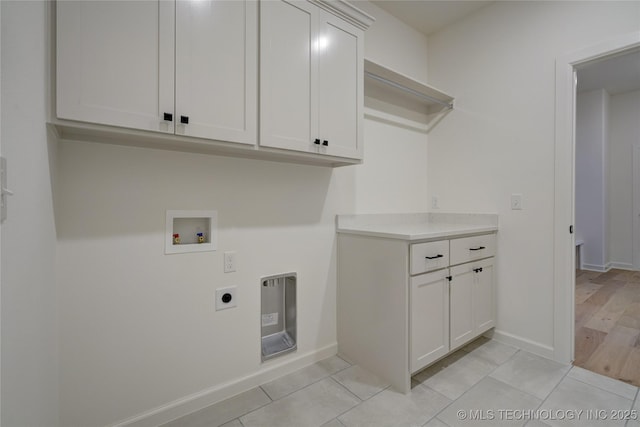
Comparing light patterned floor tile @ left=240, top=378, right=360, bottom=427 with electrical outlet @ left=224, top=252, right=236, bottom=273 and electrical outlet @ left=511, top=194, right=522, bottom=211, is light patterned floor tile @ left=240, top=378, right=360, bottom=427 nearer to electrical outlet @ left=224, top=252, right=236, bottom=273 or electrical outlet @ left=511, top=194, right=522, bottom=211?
electrical outlet @ left=224, top=252, right=236, bottom=273

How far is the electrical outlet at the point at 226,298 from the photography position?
168cm

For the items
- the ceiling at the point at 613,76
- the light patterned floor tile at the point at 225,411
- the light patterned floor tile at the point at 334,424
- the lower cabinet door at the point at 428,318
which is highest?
the ceiling at the point at 613,76

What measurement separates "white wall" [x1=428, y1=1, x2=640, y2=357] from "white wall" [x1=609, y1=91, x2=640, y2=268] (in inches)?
159

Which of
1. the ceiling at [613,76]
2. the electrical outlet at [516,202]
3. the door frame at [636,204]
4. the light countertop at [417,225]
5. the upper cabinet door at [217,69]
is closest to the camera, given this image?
the upper cabinet door at [217,69]

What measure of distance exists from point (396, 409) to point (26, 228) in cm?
180

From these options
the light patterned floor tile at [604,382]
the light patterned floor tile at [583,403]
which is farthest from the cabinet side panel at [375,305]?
the light patterned floor tile at [604,382]

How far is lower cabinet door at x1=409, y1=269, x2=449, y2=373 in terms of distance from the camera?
1.73 metres

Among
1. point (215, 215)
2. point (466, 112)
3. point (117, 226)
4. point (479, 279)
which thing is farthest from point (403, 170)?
point (117, 226)

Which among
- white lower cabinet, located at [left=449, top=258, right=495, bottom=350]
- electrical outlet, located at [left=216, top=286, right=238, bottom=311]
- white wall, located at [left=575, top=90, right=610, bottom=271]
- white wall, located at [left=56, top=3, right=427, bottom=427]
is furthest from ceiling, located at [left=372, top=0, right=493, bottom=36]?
white wall, located at [left=575, top=90, right=610, bottom=271]

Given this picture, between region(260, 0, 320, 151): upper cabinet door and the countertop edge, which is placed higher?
region(260, 0, 320, 151): upper cabinet door

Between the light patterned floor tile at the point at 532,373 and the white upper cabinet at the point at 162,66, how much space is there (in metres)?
2.15

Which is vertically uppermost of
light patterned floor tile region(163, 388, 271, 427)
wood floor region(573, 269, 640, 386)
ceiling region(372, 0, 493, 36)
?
ceiling region(372, 0, 493, 36)

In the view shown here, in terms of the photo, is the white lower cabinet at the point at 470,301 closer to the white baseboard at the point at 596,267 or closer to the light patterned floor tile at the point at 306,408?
the light patterned floor tile at the point at 306,408

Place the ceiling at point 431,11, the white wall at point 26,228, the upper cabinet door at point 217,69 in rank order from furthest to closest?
1. the ceiling at point 431,11
2. the upper cabinet door at point 217,69
3. the white wall at point 26,228
